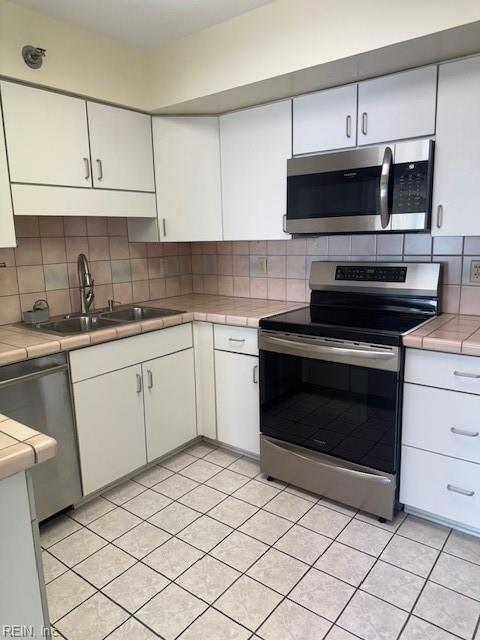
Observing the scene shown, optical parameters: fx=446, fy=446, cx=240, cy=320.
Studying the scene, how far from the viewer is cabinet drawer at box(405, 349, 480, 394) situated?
5.76ft

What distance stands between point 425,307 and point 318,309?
1.84 feet

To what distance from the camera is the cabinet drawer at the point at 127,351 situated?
2.08 meters

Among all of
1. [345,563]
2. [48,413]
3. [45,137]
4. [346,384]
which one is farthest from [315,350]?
[45,137]

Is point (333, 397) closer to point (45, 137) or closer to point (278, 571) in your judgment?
point (278, 571)

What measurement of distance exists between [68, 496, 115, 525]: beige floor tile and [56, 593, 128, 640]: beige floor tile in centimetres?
52

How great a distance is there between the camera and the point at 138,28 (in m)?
2.19

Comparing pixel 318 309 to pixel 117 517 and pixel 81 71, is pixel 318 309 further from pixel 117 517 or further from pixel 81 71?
pixel 81 71

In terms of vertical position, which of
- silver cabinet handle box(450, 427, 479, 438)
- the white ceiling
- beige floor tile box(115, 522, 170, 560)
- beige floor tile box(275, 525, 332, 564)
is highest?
the white ceiling

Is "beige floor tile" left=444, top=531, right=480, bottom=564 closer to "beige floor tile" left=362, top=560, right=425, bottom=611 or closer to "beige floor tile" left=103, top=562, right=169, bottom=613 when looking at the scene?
"beige floor tile" left=362, top=560, right=425, bottom=611

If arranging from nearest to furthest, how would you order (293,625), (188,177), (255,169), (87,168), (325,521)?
(293,625) < (325,521) < (87,168) < (255,169) < (188,177)

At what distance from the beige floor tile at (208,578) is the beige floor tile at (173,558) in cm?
3

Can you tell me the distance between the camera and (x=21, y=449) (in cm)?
96

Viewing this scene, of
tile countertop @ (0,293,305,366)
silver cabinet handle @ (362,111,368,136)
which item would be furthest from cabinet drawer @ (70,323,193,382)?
silver cabinet handle @ (362,111,368,136)

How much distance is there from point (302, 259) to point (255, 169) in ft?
1.99
